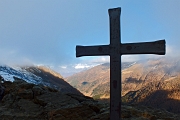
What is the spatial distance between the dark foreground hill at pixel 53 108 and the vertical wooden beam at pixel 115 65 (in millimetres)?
3552

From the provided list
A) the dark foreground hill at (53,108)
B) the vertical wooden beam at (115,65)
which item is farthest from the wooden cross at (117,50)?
the dark foreground hill at (53,108)

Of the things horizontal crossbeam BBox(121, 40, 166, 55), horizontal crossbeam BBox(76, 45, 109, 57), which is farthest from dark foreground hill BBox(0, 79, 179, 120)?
horizontal crossbeam BBox(121, 40, 166, 55)

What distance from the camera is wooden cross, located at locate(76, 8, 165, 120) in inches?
281

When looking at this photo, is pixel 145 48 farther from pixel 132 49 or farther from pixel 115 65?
pixel 115 65

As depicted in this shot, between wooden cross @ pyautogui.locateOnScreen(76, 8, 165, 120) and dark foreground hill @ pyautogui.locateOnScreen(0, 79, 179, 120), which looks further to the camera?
dark foreground hill @ pyautogui.locateOnScreen(0, 79, 179, 120)

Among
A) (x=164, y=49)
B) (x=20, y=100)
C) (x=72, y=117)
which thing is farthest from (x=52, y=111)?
(x=164, y=49)

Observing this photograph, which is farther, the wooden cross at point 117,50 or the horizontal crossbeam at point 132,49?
the wooden cross at point 117,50

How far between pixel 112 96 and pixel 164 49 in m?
2.21

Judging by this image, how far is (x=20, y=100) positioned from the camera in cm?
1440

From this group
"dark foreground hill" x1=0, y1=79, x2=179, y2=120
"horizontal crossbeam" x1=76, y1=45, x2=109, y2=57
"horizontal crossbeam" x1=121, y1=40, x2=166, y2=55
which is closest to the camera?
"horizontal crossbeam" x1=121, y1=40, x2=166, y2=55

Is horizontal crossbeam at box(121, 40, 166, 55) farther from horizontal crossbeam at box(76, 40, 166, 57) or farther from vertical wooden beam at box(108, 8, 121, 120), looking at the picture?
vertical wooden beam at box(108, 8, 121, 120)

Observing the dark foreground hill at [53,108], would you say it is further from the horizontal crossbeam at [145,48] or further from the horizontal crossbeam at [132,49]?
the horizontal crossbeam at [145,48]

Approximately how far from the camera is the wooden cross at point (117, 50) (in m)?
7.13

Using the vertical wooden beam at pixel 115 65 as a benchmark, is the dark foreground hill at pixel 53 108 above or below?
below
